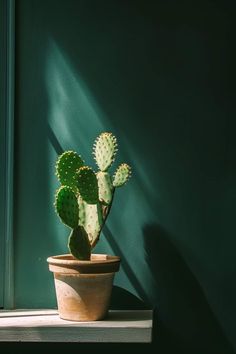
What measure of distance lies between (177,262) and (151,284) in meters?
0.11

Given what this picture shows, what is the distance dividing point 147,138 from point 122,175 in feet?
0.70

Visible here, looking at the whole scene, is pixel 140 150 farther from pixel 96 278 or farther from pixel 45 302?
pixel 45 302

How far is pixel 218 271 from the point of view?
194cm

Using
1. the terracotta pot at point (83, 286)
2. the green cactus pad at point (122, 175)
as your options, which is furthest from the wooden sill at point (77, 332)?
the green cactus pad at point (122, 175)

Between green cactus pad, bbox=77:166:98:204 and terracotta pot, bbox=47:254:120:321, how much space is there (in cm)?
19

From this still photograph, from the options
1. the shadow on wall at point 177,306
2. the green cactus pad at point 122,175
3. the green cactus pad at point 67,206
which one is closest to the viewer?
the green cactus pad at point 67,206

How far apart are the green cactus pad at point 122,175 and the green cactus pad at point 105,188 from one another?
0.06ft

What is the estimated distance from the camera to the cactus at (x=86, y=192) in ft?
5.61

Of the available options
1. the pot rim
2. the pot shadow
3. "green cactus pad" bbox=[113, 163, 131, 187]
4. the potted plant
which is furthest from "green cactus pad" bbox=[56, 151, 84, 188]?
the pot shadow

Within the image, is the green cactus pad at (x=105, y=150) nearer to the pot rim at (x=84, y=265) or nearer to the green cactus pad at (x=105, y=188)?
the green cactus pad at (x=105, y=188)

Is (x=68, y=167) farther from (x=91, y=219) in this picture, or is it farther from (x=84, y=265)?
(x=84, y=265)

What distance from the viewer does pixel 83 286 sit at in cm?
175

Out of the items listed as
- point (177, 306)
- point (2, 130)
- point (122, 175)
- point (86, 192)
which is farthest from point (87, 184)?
point (177, 306)

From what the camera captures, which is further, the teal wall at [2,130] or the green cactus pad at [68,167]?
the teal wall at [2,130]
